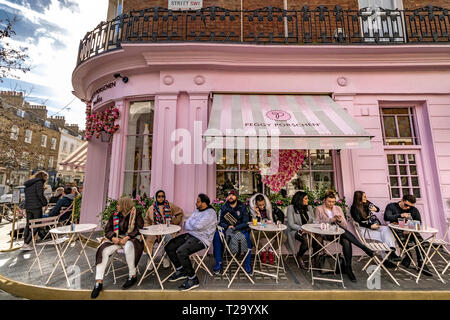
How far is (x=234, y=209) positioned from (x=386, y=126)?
523 centimetres

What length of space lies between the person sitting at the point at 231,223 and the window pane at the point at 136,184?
93.4 inches

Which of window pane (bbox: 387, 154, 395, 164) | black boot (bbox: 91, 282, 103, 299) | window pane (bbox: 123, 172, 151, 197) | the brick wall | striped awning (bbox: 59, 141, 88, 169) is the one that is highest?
the brick wall

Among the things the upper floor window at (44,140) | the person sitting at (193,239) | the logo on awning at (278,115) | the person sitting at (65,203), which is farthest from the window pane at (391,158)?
the upper floor window at (44,140)

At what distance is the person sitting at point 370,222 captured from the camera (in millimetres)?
4230

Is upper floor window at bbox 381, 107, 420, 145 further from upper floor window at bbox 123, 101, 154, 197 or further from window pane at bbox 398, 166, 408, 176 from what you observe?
upper floor window at bbox 123, 101, 154, 197

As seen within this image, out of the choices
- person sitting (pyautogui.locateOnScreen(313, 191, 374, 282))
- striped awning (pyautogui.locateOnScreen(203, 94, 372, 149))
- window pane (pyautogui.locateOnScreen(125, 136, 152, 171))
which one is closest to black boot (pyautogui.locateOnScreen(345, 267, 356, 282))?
person sitting (pyautogui.locateOnScreen(313, 191, 374, 282))

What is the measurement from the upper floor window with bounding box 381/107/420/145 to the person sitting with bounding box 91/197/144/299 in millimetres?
6865

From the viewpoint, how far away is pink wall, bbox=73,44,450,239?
517 cm

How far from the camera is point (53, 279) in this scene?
3.58 m

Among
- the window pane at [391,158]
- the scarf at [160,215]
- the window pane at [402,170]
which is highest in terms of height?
the window pane at [391,158]

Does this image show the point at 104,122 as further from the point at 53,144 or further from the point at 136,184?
the point at 53,144

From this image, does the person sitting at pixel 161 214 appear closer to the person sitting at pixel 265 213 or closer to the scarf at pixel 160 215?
the scarf at pixel 160 215
